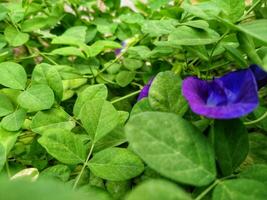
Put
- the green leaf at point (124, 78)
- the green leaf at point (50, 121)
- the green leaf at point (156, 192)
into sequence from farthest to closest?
the green leaf at point (124, 78), the green leaf at point (50, 121), the green leaf at point (156, 192)

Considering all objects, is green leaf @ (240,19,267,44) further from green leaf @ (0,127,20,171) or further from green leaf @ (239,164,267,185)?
green leaf @ (0,127,20,171)

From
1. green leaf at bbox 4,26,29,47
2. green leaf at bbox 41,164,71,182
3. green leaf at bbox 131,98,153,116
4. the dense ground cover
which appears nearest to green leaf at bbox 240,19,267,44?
the dense ground cover

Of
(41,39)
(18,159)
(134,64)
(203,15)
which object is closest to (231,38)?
(203,15)

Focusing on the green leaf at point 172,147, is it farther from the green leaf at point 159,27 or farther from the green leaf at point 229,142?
the green leaf at point 159,27

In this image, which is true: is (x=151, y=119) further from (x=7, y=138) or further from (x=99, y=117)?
(x=7, y=138)

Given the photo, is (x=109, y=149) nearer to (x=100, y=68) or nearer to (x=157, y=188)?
(x=157, y=188)

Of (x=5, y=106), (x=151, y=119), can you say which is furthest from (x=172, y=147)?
(x=5, y=106)

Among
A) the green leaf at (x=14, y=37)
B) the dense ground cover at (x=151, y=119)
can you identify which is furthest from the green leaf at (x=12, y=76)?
the green leaf at (x=14, y=37)
